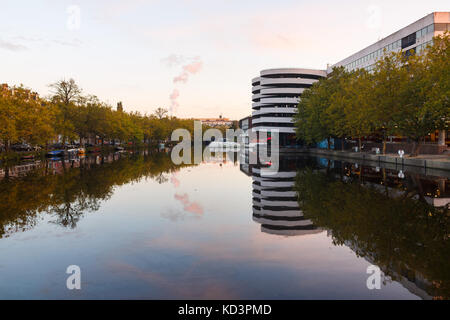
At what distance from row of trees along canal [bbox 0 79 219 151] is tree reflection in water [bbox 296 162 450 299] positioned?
55.4 meters

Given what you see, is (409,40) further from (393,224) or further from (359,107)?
(393,224)

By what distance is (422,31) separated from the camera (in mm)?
77188

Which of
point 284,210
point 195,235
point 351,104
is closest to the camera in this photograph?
point 195,235

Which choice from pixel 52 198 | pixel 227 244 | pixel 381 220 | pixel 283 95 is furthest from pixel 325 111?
pixel 283 95

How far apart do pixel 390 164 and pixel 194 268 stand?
46754 mm

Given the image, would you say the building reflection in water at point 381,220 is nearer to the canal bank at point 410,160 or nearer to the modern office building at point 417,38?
the canal bank at point 410,160

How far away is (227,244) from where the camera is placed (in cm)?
1316

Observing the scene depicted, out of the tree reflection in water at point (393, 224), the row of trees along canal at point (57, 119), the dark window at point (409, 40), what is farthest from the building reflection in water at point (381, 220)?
the dark window at point (409, 40)

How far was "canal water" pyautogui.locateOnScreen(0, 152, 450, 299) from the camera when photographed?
913 centimetres

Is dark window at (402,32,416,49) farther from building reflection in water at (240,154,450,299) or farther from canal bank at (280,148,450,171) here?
building reflection in water at (240,154,450,299)

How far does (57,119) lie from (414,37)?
80976 millimetres

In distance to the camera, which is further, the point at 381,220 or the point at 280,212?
the point at 280,212
